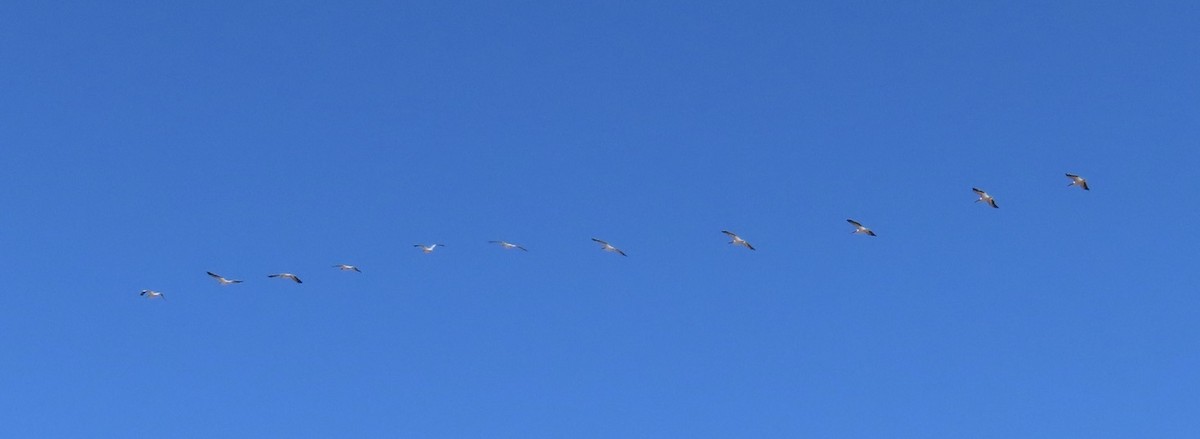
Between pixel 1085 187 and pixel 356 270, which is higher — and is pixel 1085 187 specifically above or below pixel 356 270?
above

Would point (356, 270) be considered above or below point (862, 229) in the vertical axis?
below

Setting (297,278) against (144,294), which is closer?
(297,278)

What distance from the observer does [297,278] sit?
182 meters

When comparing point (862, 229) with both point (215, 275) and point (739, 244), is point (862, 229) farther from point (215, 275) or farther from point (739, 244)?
point (215, 275)

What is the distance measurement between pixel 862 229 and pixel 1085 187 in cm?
2236

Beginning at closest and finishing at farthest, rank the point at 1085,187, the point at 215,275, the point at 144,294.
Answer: the point at 1085,187
the point at 215,275
the point at 144,294

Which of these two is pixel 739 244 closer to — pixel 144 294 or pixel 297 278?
pixel 297 278

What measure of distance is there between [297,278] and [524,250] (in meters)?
23.3

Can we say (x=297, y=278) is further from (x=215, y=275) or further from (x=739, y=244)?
(x=739, y=244)

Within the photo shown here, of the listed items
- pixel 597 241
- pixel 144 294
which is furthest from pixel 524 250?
pixel 144 294

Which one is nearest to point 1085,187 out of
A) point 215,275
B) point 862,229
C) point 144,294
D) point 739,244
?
point 862,229

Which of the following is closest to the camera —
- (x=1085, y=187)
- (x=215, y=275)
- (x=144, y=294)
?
(x=1085, y=187)

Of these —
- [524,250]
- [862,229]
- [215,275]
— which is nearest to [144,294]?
[215,275]

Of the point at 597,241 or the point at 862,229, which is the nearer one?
the point at 862,229
